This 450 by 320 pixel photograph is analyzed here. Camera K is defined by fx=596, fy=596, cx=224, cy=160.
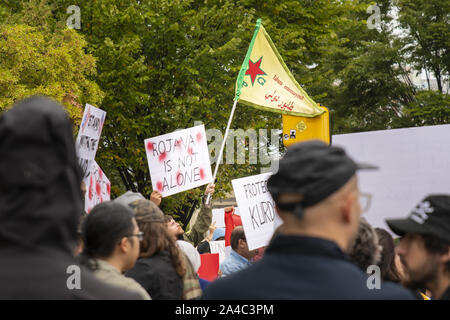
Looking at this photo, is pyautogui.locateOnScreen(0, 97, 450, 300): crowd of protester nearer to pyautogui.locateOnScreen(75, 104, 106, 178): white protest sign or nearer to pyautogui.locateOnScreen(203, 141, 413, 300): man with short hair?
pyautogui.locateOnScreen(203, 141, 413, 300): man with short hair

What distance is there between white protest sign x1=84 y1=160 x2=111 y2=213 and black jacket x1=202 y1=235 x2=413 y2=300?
4.87 metres

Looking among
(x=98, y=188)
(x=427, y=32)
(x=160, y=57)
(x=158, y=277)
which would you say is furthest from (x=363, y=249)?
(x=427, y=32)

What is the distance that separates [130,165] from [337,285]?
13.6m

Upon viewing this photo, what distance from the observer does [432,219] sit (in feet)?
8.76

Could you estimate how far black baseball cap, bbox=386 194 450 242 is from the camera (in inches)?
103

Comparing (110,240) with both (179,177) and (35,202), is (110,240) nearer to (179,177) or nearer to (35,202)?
(35,202)

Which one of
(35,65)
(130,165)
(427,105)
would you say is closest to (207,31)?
(130,165)

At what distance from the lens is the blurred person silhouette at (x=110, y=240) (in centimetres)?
309

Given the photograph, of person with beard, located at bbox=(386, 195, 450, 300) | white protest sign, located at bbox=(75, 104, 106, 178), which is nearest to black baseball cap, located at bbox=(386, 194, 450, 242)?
person with beard, located at bbox=(386, 195, 450, 300)

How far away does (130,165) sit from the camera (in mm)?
15016

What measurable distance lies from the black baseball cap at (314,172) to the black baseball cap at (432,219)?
955 millimetres

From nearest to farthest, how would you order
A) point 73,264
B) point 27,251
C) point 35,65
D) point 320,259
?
point 27,251 < point 73,264 < point 320,259 < point 35,65

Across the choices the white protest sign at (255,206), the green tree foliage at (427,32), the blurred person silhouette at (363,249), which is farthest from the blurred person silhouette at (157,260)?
the green tree foliage at (427,32)

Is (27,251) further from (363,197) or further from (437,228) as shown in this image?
(437,228)
